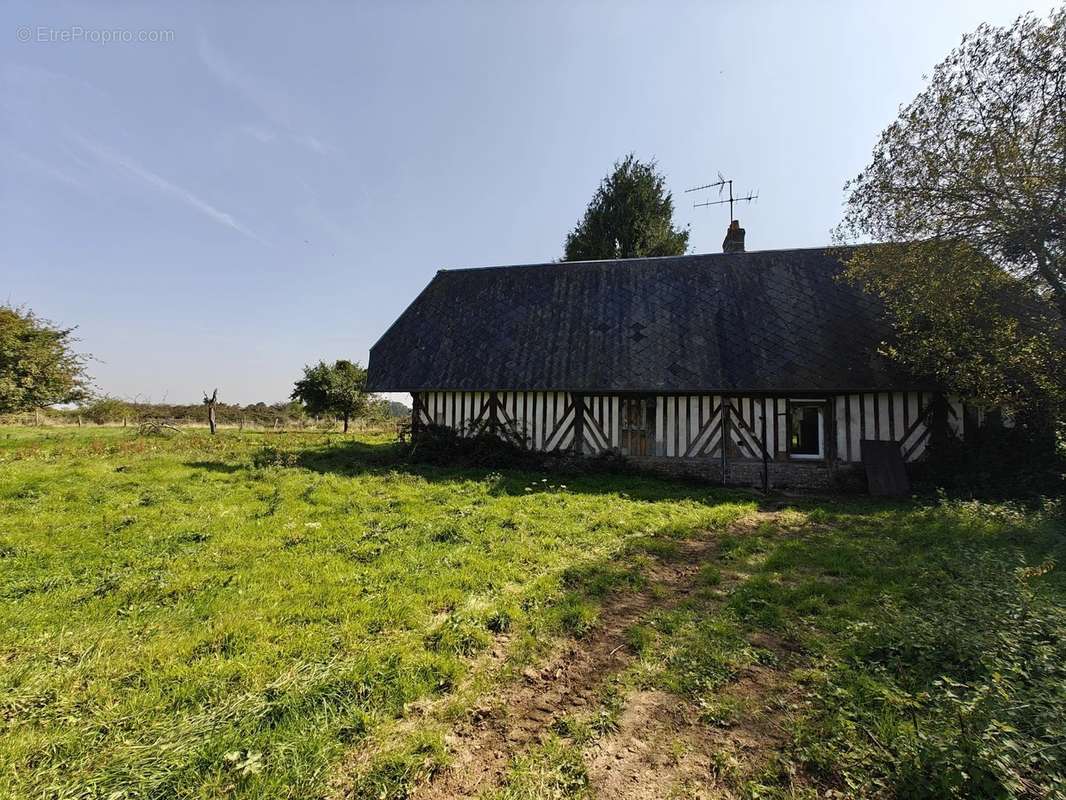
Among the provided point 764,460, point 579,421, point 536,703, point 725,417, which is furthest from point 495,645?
point 725,417

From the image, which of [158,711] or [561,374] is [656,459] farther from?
[158,711]

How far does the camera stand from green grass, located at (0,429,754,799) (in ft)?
7.52

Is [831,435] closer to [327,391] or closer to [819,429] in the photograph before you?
[819,429]

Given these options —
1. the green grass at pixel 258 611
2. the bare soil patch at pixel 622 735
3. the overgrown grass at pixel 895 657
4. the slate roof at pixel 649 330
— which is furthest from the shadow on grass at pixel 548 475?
the bare soil patch at pixel 622 735

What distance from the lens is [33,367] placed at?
1708 cm

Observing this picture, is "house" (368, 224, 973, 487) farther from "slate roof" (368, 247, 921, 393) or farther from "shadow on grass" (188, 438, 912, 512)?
"shadow on grass" (188, 438, 912, 512)

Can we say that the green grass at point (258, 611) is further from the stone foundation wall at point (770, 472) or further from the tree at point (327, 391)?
the tree at point (327, 391)

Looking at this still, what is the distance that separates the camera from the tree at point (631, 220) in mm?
23641

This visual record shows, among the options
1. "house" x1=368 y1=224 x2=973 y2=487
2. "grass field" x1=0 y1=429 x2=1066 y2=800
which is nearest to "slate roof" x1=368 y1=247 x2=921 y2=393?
"house" x1=368 y1=224 x2=973 y2=487

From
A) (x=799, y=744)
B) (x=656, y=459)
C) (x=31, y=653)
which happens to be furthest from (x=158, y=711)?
(x=656, y=459)

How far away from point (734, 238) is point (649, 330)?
5.86m

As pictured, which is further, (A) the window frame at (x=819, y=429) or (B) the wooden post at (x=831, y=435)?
(A) the window frame at (x=819, y=429)

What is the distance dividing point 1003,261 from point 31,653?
12893 millimetres

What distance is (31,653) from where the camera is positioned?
10.1 ft
